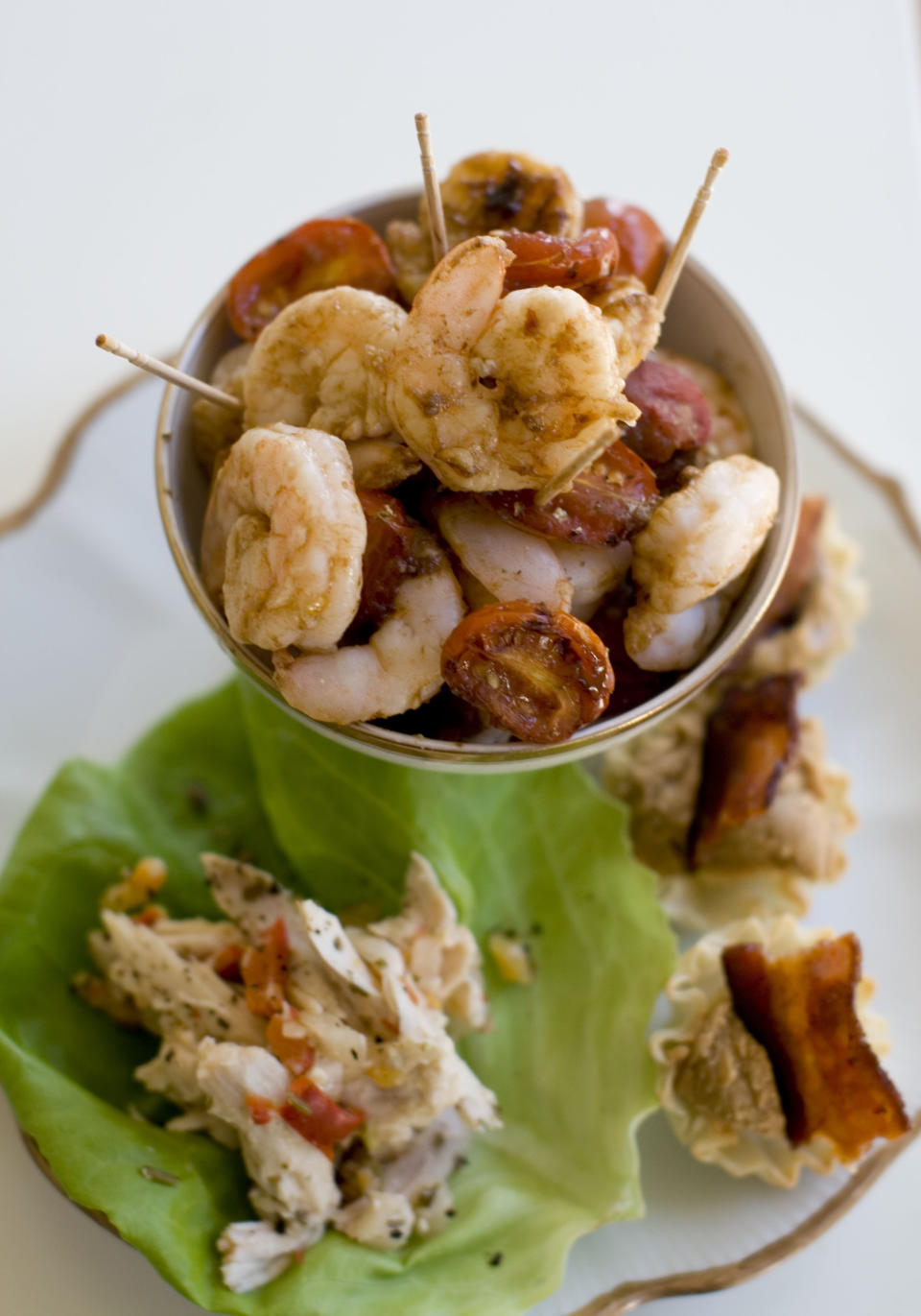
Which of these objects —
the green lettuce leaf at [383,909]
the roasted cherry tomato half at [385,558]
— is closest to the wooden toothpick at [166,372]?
the roasted cherry tomato half at [385,558]

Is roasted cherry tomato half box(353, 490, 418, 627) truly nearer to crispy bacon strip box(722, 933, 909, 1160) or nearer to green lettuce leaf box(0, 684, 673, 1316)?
green lettuce leaf box(0, 684, 673, 1316)

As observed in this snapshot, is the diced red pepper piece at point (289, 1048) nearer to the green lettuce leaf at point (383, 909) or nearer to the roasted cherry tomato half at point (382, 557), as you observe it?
the green lettuce leaf at point (383, 909)

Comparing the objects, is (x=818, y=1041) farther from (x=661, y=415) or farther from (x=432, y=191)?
(x=432, y=191)

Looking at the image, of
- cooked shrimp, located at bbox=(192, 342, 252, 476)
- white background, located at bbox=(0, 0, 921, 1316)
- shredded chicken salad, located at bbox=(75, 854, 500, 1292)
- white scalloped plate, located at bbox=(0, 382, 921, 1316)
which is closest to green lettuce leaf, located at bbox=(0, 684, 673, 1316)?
shredded chicken salad, located at bbox=(75, 854, 500, 1292)

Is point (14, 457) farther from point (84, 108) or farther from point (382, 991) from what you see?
point (382, 991)

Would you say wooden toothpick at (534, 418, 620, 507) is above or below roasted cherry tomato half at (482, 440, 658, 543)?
above

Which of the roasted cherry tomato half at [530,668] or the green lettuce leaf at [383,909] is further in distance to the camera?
the green lettuce leaf at [383,909]
